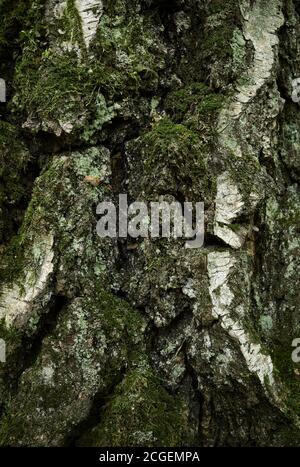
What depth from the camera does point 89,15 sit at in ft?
10.7

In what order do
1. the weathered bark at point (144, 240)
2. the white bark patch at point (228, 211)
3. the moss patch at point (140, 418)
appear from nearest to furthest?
the moss patch at point (140, 418) → the weathered bark at point (144, 240) → the white bark patch at point (228, 211)

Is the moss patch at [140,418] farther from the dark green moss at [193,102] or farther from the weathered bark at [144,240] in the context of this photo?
the dark green moss at [193,102]

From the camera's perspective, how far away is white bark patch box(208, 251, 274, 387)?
286cm

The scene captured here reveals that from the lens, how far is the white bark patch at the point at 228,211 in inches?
120

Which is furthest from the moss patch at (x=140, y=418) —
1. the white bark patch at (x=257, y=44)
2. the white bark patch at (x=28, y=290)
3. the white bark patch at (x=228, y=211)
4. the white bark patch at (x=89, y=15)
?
the white bark patch at (x=89, y=15)

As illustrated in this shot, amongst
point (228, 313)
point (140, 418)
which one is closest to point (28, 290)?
point (140, 418)

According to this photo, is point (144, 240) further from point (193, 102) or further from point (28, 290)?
point (193, 102)

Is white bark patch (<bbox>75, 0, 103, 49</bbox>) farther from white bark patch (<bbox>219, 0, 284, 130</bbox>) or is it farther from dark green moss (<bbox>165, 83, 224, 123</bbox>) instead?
white bark patch (<bbox>219, 0, 284, 130</bbox>)

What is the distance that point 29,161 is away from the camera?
3.26 meters

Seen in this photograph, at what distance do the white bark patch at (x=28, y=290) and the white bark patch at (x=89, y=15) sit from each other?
142 cm

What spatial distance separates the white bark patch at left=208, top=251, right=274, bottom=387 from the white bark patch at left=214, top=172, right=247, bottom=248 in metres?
0.11

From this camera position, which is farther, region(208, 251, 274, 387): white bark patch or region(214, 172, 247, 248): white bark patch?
region(214, 172, 247, 248): white bark patch

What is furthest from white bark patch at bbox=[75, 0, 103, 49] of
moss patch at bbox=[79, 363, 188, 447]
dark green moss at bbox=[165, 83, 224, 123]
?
moss patch at bbox=[79, 363, 188, 447]

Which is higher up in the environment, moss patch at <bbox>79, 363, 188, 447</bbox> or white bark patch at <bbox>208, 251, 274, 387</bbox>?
white bark patch at <bbox>208, 251, 274, 387</bbox>
